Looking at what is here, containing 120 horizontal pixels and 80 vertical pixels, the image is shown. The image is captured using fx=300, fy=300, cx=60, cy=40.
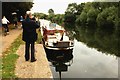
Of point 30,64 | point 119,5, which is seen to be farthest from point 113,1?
point 30,64

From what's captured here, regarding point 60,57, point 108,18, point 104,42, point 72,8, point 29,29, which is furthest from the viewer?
point 72,8

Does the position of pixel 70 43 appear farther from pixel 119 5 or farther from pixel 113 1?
pixel 113 1

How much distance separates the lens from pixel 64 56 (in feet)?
74.2

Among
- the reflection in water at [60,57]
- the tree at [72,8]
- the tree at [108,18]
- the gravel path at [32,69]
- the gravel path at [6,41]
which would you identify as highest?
the tree at [72,8]

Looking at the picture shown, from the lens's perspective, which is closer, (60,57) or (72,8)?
(60,57)

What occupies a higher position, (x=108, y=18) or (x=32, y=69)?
(x=108, y=18)

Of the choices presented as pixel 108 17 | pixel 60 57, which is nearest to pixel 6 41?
pixel 60 57

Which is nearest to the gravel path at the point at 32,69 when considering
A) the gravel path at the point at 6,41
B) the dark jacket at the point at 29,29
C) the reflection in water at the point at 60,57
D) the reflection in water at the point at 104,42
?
the dark jacket at the point at 29,29

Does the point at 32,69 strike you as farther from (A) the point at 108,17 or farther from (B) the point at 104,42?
(A) the point at 108,17

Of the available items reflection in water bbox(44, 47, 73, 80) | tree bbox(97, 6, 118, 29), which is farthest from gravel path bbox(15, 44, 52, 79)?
tree bbox(97, 6, 118, 29)

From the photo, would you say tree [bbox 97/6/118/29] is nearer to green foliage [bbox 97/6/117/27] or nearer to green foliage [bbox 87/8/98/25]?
green foliage [bbox 97/6/117/27]

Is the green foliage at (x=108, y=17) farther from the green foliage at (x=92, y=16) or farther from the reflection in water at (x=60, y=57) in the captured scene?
the reflection in water at (x=60, y=57)

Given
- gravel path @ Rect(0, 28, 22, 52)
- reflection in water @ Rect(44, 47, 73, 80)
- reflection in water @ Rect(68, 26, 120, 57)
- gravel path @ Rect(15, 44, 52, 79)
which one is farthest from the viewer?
reflection in water @ Rect(68, 26, 120, 57)

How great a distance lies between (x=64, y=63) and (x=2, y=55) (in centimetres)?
693
